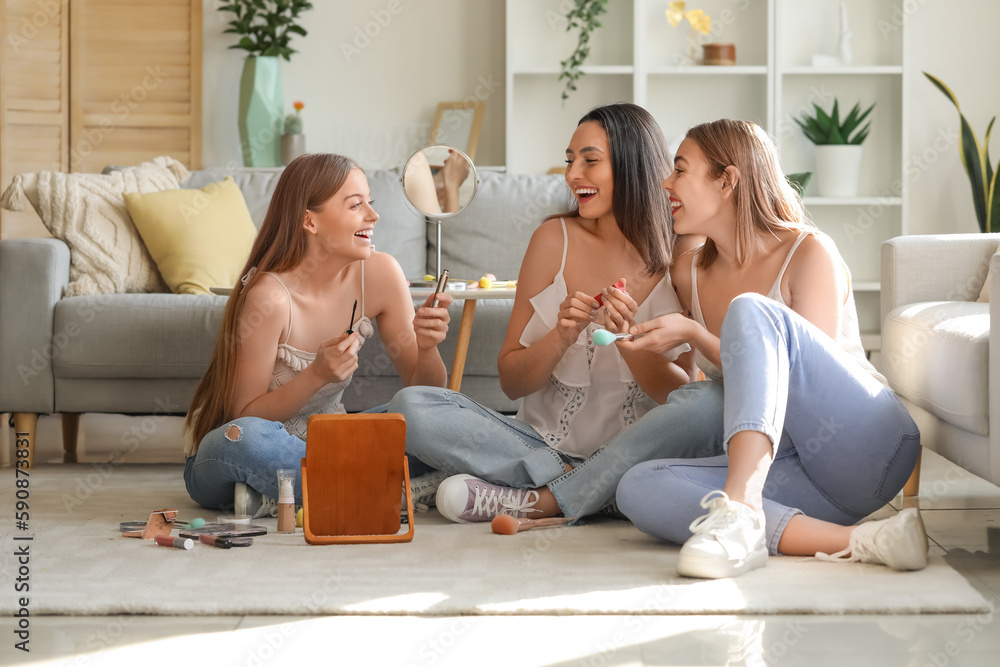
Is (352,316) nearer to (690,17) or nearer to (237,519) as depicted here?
(237,519)

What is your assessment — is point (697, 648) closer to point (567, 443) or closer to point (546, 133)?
point (567, 443)

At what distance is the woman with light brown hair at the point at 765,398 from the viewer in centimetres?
147

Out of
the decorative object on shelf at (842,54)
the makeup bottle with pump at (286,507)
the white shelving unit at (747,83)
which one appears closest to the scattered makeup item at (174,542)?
the makeup bottle with pump at (286,507)

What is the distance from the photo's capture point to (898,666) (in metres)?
1.14

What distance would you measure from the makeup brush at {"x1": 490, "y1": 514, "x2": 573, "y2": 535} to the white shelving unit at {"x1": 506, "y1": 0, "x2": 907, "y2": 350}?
2.68m

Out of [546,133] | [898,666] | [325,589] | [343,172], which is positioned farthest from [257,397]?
[546,133]

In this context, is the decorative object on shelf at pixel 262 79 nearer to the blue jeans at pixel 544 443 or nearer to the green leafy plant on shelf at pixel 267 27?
the green leafy plant on shelf at pixel 267 27

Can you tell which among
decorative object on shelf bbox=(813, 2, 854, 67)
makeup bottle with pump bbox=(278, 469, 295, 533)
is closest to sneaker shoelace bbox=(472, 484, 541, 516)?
makeup bottle with pump bbox=(278, 469, 295, 533)

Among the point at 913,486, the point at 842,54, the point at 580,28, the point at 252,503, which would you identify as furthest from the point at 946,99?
the point at 252,503

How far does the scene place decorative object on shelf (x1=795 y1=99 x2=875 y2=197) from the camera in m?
4.15

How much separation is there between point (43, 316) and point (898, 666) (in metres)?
2.22

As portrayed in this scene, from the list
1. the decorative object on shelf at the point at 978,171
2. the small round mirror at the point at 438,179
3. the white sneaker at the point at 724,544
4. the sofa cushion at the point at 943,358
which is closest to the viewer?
the white sneaker at the point at 724,544

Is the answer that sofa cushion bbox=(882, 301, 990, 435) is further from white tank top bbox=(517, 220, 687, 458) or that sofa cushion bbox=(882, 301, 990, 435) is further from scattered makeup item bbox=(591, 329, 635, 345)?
scattered makeup item bbox=(591, 329, 635, 345)

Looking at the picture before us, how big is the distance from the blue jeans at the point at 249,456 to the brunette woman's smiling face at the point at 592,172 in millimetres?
716
